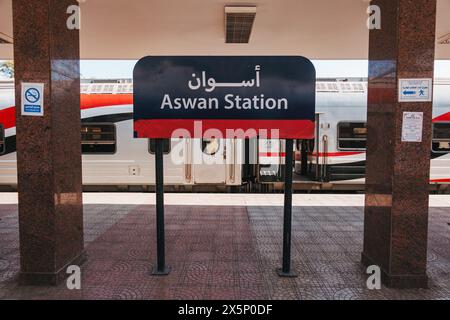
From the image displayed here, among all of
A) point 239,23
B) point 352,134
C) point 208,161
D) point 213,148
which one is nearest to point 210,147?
point 213,148

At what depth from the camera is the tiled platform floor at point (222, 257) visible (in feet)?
11.6

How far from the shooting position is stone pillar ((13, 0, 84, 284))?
344 centimetres

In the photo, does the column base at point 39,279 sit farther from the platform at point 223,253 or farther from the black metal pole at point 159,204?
the black metal pole at point 159,204

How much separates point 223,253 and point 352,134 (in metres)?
6.48

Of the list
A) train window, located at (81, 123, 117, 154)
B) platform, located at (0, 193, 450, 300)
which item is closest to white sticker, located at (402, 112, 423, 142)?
platform, located at (0, 193, 450, 300)

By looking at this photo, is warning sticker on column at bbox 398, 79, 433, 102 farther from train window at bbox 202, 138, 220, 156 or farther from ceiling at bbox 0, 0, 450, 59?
train window at bbox 202, 138, 220, 156

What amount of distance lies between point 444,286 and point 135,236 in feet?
14.3

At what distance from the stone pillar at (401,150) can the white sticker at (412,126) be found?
0.04 m

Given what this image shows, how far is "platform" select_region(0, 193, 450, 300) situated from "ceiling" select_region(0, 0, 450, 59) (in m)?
3.67

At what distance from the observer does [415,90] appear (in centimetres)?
343

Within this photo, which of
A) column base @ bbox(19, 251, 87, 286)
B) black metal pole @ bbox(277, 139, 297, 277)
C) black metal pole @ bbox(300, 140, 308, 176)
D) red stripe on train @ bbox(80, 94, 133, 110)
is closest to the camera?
column base @ bbox(19, 251, 87, 286)

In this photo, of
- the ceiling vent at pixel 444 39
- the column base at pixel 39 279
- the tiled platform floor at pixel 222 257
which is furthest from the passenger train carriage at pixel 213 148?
the column base at pixel 39 279

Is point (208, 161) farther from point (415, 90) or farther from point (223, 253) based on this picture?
point (415, 90)

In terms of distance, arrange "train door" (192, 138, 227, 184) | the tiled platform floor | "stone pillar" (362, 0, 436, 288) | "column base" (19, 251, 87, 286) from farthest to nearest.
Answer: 1. "train door" (192, 138, 227, 184)
2. "column base" (19, 251, 87, 286)
3. the tiled platform floor
4. "stone pillar" (362, 0, 436, 288)
